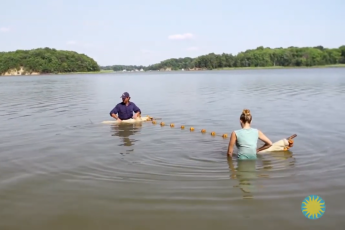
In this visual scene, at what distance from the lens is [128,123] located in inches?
643

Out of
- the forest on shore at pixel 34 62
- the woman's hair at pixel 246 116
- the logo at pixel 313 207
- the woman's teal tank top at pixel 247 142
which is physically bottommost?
the logo at pixel 313 207

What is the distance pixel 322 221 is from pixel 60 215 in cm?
439

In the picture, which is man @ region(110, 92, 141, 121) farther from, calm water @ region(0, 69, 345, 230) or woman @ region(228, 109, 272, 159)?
woman @ region(228, 109, 272, 159)

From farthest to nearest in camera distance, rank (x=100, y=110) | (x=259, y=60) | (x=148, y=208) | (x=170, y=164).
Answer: (x=259, y=60)
(x=100, y=110)
(x=170, y=164)
(x=148, y=208)

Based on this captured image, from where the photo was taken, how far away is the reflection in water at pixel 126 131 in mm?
12645

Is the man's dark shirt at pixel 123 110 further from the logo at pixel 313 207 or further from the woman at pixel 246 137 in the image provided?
the logo at pixel 313 207

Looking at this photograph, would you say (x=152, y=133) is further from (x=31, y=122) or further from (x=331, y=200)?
(x=331, y=200)

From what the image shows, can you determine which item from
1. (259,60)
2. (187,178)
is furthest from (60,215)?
(259,60)

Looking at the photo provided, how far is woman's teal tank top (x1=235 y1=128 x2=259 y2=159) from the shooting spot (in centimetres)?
877

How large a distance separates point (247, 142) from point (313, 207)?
282cm

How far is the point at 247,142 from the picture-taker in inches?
351

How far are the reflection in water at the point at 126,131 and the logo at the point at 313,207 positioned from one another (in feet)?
22.4

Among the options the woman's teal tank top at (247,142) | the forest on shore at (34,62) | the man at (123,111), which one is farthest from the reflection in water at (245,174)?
the forest on shore at (34,62)

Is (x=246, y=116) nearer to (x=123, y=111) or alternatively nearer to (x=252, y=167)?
(x=252, y=167)
